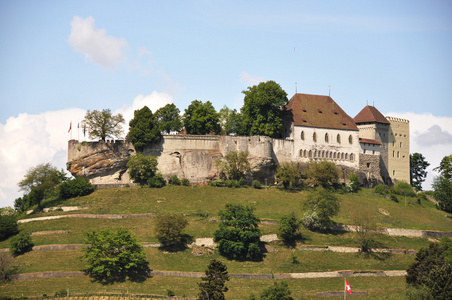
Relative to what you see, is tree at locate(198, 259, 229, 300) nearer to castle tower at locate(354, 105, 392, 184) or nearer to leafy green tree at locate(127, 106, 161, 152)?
leafy green tree at locate(127, 106, 161, 152)

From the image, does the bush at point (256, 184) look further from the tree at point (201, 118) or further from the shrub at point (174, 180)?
the tree at point (201, 118)

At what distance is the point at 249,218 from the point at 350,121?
3369 centimetres

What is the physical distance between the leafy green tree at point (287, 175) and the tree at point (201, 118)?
12316 mm

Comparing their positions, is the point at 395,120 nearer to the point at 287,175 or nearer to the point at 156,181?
the point at 287,175

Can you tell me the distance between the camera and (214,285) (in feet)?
171

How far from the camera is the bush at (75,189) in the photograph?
7581 centimetres

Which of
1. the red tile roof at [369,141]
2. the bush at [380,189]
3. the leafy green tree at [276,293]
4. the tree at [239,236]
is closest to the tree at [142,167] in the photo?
the tree at [239,236]

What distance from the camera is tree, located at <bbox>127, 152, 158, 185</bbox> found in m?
79.0

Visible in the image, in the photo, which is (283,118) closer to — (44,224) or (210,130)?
(210,130)

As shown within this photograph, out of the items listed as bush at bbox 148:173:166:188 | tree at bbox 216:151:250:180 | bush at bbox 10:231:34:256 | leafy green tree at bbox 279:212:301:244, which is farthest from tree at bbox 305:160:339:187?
bush at bbox 10:231:34:256

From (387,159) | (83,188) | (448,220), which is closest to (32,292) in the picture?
(83,188)

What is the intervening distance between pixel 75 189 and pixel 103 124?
10.5 meters

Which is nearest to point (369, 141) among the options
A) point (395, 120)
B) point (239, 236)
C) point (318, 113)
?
point (395, 120)

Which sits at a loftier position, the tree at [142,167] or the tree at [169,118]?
the tree at [169,118]
